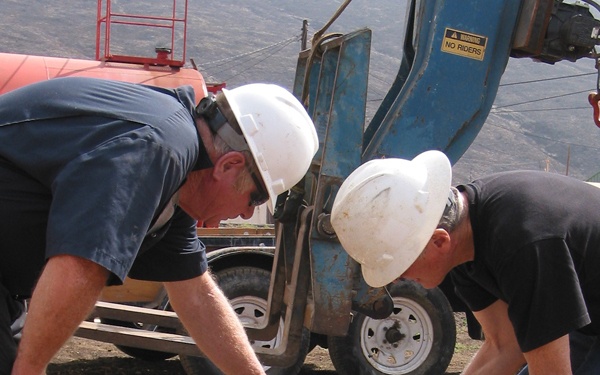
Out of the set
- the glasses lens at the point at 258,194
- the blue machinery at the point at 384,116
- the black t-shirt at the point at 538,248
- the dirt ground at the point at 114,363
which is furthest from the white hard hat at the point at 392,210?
the dirt ground at the point at 114,363

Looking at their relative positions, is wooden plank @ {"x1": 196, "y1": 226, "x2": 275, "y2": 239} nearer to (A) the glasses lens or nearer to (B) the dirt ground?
(B) the dirt ground

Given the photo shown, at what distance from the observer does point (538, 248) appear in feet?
8.63

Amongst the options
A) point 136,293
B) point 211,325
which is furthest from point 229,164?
point 136,293

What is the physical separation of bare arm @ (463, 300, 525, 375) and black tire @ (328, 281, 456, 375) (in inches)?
106

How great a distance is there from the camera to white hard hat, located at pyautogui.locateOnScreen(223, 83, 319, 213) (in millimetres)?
2729

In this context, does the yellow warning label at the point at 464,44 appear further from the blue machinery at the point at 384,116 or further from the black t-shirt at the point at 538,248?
the black t-shirt at the point at 538,248

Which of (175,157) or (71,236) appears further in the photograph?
(175,157)

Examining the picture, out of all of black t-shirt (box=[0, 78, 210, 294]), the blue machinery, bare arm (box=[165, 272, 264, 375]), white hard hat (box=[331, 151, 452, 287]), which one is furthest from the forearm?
the blue machinery

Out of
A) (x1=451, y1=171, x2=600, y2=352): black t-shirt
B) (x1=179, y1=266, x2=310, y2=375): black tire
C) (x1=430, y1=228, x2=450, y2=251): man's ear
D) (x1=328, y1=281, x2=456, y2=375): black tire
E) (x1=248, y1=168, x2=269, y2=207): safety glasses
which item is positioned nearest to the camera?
(x1=451, y1=171, x2=600, y2=352): black t-shirt

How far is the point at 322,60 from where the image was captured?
5496 millimetres

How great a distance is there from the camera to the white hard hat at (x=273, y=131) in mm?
2729

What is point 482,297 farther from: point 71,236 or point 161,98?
point 71,236

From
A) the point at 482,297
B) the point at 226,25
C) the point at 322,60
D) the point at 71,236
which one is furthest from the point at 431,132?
the point at 226,25

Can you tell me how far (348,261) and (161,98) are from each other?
3038mm
